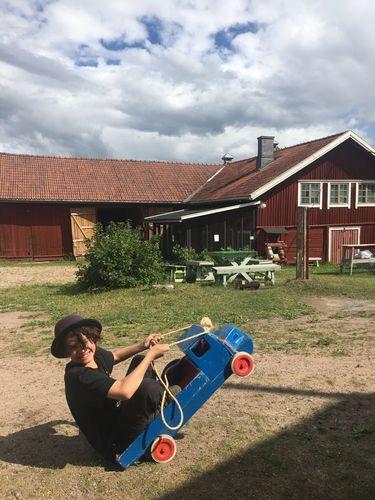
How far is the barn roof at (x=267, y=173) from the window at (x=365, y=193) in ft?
5.22

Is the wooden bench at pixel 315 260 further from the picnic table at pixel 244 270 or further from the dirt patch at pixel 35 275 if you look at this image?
the dirt patch at pixel 35 275

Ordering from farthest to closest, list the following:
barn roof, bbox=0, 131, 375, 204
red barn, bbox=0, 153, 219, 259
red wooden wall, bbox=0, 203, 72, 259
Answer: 1. red barn, bbox=0, 153, 219, 259
2. red wooden wall, bbox=0, 203, 72, 259
3. barn roof, bbox=0, 131, 375, 204

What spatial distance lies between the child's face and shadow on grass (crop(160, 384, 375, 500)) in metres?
1.01

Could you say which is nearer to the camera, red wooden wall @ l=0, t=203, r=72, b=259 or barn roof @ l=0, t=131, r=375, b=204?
barn roof @ l=0, t=131, r=375, b=204

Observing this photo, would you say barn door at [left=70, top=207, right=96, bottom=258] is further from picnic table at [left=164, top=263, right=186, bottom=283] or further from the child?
the child

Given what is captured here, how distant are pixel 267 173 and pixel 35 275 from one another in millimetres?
10777

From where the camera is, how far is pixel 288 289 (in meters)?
11.3

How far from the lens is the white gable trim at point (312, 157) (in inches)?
Answer: 735

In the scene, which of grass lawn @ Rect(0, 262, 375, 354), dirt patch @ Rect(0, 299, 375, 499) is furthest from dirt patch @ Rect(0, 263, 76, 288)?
dirt patch @ Rect(0, 299, 375, 499)

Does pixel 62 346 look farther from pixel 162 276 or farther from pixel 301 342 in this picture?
pixel 162 276

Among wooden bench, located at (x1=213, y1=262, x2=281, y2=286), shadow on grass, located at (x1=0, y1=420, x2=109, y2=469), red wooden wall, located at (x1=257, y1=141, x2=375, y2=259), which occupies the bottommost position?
shadow on grass, located at (x1=0, y1=420, x2=109, y2=469)

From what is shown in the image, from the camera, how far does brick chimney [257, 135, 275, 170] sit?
22219mm

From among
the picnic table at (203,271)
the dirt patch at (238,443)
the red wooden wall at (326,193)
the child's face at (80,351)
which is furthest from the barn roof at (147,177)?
the child's face at (80,351)

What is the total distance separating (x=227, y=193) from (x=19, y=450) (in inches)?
710
